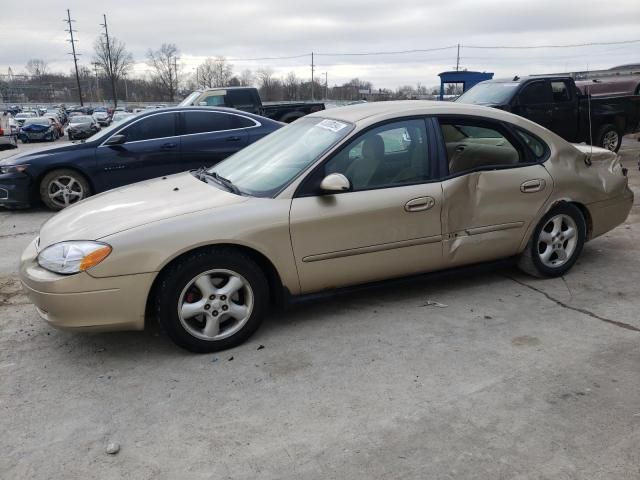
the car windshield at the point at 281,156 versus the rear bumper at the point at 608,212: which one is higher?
the car windshield at the point at 281,156

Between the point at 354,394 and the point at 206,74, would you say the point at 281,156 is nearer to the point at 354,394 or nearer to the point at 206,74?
the point at 354,394

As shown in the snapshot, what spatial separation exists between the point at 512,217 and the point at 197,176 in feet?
8.38

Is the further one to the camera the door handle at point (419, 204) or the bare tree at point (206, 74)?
the bare tree at point (206, 74)

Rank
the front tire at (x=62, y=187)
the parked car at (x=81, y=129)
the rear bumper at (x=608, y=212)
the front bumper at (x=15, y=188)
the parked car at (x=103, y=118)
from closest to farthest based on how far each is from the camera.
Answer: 1. the rear bumper at (x=608, y=212)
2. the front bumper at (x=15, y=188)
3. the front tire at (x=62, y=187)
4. the parked car at (x=81, y=129)
5. the parked car at (x=103, y=118)

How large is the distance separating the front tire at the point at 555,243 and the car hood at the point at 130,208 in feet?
8.08

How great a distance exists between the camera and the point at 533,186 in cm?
426

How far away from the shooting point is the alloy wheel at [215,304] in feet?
10.9

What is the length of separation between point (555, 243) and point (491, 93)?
7.33 metres

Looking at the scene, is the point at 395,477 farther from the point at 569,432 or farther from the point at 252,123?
the point at 252,123

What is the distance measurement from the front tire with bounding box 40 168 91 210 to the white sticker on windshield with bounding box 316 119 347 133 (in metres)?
4.93

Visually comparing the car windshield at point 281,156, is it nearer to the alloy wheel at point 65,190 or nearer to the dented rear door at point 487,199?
the dented rear door at point 487,199

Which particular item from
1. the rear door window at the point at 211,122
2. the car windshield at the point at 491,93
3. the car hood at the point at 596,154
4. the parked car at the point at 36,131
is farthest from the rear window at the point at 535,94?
the parked car at the point at 36,131

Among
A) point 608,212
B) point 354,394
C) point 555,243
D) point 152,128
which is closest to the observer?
point 354,394

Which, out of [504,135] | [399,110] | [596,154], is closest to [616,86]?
[596,154]
